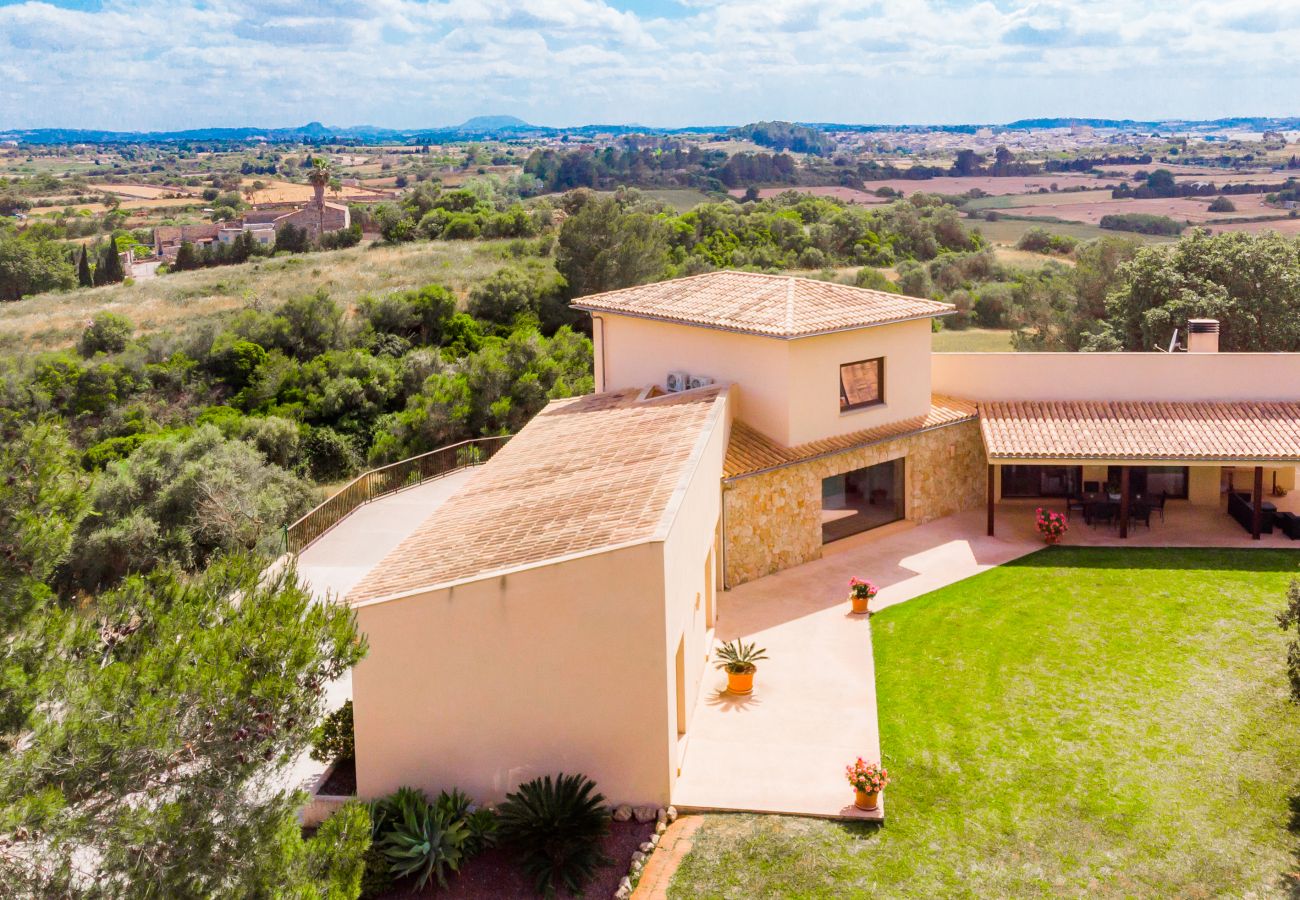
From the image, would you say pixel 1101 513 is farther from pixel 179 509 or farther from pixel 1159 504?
pixel 179 509

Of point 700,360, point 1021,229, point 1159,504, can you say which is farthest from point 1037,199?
point 700,360

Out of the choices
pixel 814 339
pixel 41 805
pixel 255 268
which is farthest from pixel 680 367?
pixel 255 268

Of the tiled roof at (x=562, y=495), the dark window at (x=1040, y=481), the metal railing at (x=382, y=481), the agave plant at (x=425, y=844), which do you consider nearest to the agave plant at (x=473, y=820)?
the agave plant at (x=425, y=844)

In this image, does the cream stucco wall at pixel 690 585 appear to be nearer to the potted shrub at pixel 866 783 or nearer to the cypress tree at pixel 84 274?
the potted shrub at pixel 866 783

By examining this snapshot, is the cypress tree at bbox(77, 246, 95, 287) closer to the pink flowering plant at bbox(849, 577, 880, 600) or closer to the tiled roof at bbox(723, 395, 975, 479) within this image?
the tiled roof at bbox(723, 395, 975, 479)

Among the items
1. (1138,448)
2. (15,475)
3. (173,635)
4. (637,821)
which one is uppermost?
(15,475)

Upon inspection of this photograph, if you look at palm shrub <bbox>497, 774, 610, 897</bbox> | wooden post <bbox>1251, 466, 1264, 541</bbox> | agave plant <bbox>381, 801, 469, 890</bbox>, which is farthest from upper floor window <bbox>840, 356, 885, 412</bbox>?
agave plant <bbox>381, 801, 469, 890</bbox>

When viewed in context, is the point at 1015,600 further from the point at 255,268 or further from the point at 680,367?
the point at 255,268
